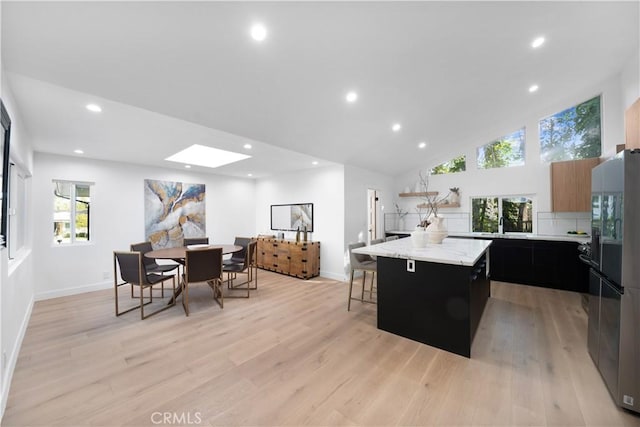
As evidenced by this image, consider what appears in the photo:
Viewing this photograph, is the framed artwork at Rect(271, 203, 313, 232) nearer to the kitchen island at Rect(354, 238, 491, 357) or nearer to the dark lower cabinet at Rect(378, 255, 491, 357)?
the kitchen island at Rect(354, 238, 491, 357)

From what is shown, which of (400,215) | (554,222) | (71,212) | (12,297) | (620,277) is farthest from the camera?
(400,215)

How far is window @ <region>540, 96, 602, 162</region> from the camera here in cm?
427

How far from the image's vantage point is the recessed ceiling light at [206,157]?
4.49m

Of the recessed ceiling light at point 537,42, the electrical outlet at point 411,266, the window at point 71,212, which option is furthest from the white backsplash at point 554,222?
the window at point 71,212

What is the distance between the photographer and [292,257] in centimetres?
516

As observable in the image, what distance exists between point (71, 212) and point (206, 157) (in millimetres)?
2291

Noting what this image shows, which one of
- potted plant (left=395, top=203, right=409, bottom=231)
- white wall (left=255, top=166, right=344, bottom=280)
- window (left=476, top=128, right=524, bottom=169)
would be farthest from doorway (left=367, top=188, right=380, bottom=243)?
window (left=476, top=128, right=524, bottom=169)

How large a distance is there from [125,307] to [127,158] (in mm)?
2473

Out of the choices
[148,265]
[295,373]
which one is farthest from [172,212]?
[295,373]

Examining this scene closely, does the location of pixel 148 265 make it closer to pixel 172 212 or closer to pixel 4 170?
pixel 172 212

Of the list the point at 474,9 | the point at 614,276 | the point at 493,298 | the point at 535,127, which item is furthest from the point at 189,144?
the point at 535,127

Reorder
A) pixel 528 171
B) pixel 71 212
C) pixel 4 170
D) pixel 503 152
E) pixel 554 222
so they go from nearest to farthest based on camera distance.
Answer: pixel 4 170 < pixel 71 212 < pixel 554 222 < pixel 528 171 < pixel 503 152

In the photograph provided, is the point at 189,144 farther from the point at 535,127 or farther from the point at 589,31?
the point at 535,127

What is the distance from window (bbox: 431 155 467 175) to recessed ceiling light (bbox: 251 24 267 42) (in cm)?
514
